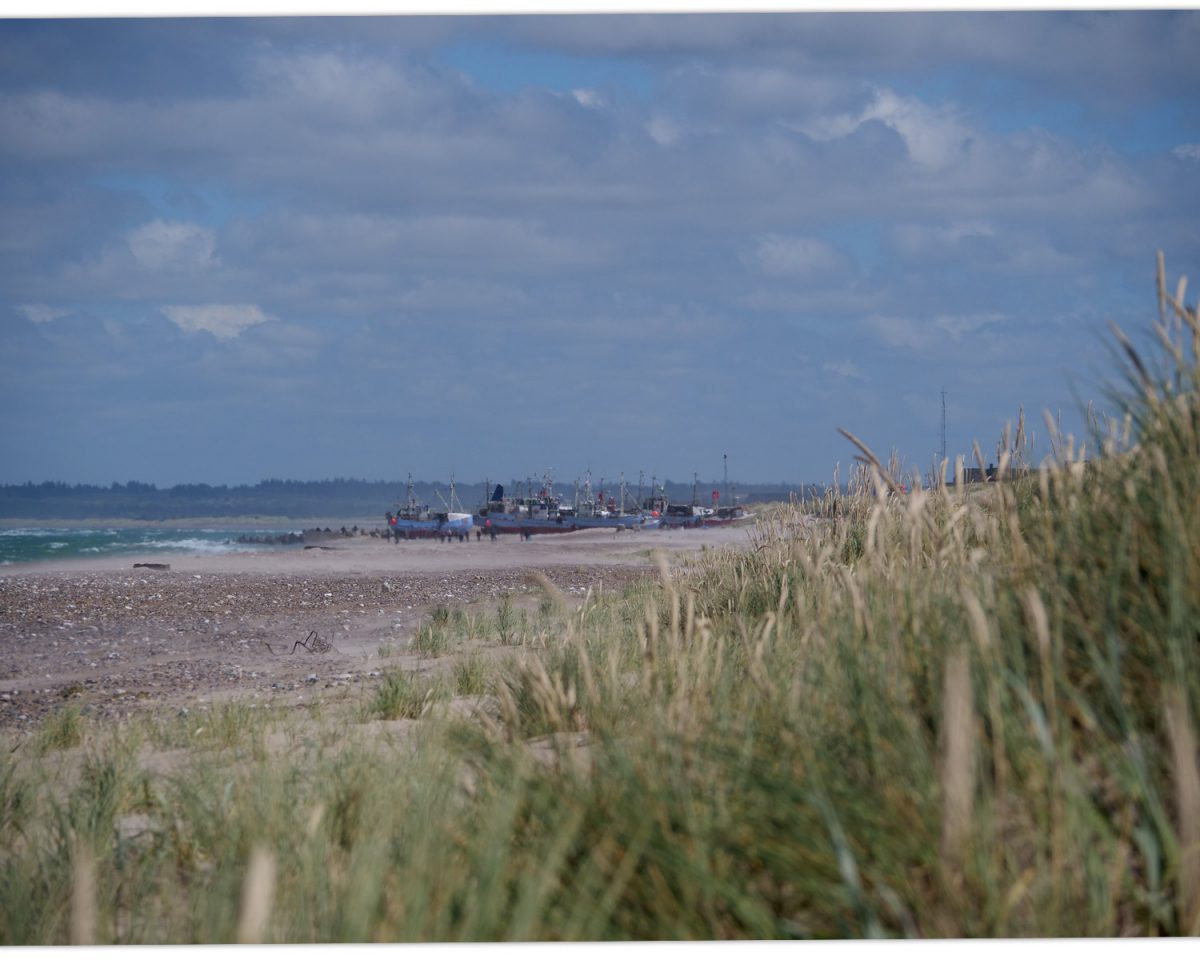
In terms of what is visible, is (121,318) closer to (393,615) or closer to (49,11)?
(49,11)

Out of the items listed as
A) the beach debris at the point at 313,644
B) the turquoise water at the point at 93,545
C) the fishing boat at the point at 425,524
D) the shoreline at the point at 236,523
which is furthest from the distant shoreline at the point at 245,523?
the beach debris at the point at 313,644

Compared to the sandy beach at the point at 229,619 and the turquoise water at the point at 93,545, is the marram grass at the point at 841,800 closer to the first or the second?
the sandy beach at the point at 229,619

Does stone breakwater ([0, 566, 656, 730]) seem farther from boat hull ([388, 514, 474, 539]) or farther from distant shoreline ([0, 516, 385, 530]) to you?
boat hull ([388, 514, 474, 539])

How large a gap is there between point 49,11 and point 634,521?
178 feet

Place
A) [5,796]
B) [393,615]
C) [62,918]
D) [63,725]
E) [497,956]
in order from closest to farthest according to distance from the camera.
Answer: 1. [497,956]
2. [62,918]
3. [5,796]
4. [63,725]
5. [393,615]

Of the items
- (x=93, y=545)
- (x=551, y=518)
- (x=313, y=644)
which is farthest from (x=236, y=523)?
(x=313, y=644)

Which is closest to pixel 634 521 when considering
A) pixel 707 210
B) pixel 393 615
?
pixel 393 615

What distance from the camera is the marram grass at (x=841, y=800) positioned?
175cm

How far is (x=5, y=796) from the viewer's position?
3.36 meters

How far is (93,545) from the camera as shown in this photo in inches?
1264

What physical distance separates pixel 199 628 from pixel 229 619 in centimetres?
87

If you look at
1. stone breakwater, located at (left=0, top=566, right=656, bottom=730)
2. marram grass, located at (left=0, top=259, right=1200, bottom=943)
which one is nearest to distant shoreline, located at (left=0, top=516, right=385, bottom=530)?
stone breakwater, located at (left=0, top=566, right=656, bottom=730)

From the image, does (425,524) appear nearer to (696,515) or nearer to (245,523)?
(245,523)

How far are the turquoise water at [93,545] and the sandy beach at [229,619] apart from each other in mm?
3358
